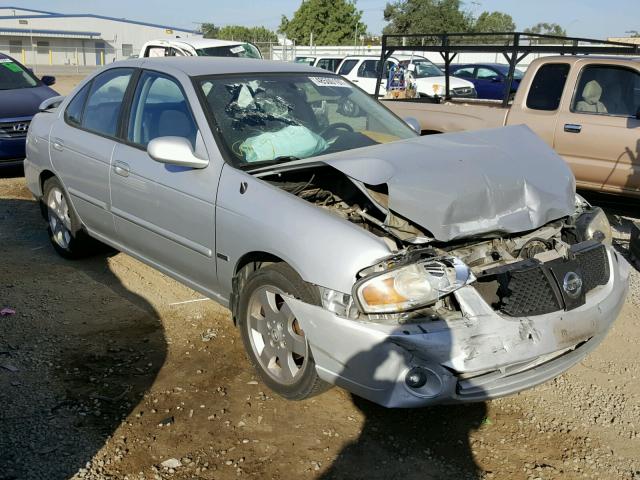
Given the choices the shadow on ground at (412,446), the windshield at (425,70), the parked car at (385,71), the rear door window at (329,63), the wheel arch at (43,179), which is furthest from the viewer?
the rear door window at (329,63)

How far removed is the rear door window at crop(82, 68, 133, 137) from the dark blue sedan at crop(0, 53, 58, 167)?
14.0 ft

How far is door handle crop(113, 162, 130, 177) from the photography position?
14.4 feet

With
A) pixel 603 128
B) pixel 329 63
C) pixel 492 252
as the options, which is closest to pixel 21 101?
pixel 603 128

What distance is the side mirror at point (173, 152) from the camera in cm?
367

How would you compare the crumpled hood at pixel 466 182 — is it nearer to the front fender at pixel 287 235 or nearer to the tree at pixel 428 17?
the front fender at pixel 287 235

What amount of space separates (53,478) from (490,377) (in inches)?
80.3

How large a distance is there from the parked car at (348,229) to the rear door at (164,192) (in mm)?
14

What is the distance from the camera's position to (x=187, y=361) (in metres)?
3.90

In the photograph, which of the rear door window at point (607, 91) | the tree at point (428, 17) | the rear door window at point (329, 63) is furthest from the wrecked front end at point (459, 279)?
the tree at point (428, 17)

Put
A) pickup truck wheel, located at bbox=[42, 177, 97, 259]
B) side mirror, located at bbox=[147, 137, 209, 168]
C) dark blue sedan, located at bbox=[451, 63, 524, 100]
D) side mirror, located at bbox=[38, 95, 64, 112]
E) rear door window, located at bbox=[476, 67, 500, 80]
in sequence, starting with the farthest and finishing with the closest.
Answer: rear door window, located at bbox=[476, 67, 500, 80], dark blue sedan, located at bbox=[451, 63, 524, 100], side mirror, located at bbox=[38, 95, 64, 112], pickup truck wheel, located at bbox=[42, 177, 97, 259], side mirror, located at bbox=[147, 137, 209, 168]

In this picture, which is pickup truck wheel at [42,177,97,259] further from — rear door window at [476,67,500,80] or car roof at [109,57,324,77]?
rear door window at [476,67,500,80]

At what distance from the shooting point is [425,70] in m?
18.6

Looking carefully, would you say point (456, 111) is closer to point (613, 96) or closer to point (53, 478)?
→ point (613, 96)

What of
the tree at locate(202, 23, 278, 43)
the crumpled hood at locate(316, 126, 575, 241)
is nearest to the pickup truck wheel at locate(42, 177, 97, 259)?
the crumpled hood at locate(316, 126, 575, 241)
